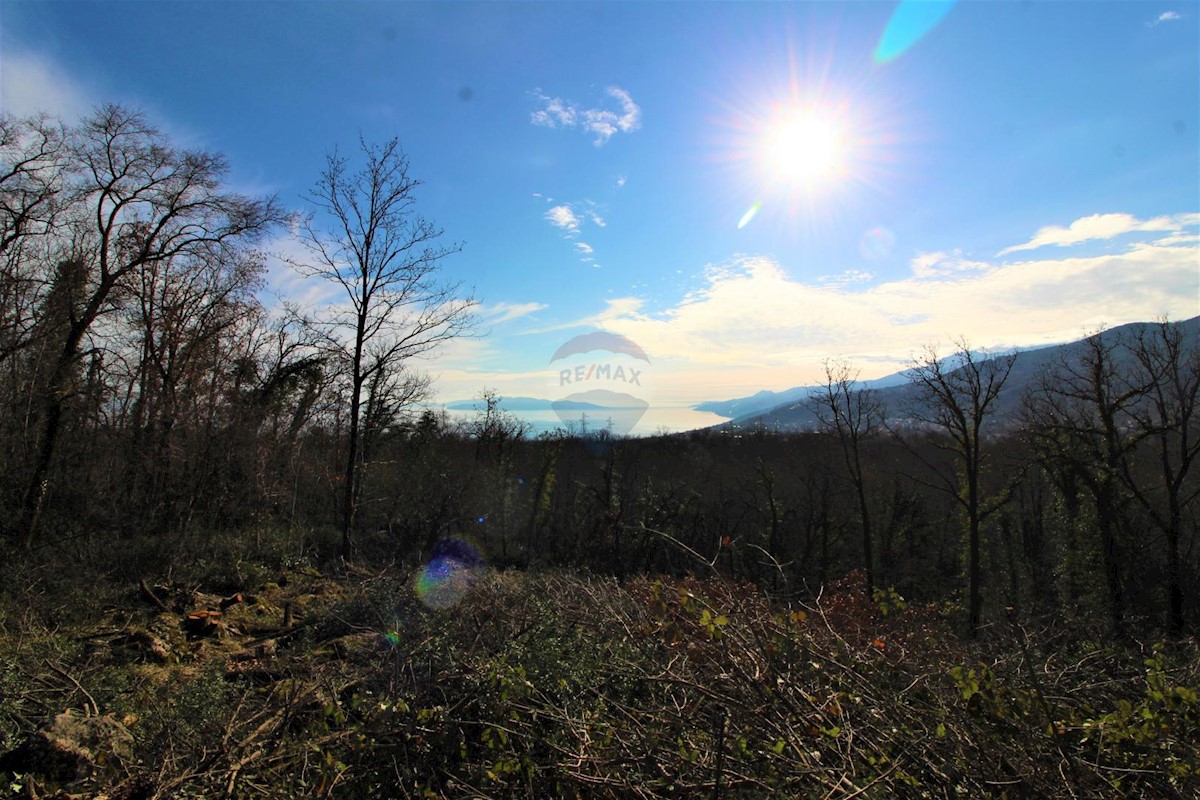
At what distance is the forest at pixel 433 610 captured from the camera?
3152 mm

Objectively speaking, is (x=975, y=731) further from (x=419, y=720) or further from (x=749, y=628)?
(x=419, y=720)

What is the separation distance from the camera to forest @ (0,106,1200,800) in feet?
10.3

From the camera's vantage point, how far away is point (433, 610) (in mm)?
7461

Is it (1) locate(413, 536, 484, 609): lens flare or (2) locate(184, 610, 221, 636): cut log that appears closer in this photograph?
(1) locate(413, 536, 484, 609): lens flare

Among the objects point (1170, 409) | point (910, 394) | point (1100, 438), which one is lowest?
point (1100, 438)

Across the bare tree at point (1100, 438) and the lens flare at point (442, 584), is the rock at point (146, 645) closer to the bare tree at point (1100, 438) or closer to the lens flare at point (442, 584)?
the lens flare at point (442, 584)

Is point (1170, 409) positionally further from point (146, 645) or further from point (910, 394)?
point (146, 645)

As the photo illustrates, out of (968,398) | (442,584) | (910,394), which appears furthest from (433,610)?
(910,394)

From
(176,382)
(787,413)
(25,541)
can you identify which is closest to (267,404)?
(176,382)

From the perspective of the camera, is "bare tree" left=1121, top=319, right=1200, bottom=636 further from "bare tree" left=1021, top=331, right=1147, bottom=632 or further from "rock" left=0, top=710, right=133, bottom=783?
"rock" left=0, top=710, right=133, bottom=783

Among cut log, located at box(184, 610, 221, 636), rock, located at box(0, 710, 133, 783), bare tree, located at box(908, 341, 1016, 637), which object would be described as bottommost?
cut log, located at box(184, 610, 221, 636)

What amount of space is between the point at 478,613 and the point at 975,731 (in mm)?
5326

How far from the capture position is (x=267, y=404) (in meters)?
17.0

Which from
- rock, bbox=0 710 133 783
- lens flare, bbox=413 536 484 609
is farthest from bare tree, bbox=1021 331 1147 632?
rock, bbox=0 710 133 783
